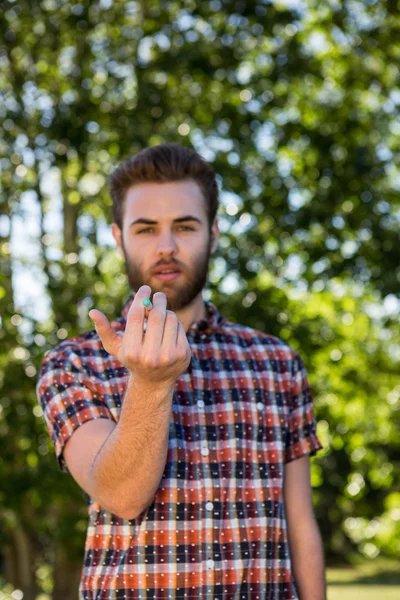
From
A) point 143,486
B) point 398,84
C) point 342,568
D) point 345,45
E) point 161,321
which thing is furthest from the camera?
point 342,568

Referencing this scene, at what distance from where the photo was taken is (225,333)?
2.96 meters

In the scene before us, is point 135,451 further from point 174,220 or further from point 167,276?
point 174,220

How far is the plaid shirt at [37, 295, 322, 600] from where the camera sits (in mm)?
2438

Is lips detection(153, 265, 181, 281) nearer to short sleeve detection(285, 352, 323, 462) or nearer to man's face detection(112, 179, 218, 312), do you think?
man's face detection(112, 179, 218, 312)

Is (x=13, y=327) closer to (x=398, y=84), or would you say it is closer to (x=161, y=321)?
(x=398, y=84)

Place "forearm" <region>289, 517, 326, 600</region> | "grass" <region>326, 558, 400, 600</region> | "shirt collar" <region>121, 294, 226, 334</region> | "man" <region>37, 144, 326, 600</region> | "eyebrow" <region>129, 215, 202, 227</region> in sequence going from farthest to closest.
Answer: "grass" <region>326, 558, 400, 600</region> → "shirt collar" <region>121, 294, 226, 334</region> → "eyebrow" <region>129, 215, 202, 227</region> → "forearm" <region>289, 517, 326, 600</region> → "man" <region>37, 144, 326, 600</region>

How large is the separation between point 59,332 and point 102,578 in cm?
442

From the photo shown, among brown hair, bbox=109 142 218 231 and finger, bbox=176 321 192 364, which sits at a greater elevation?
brown hair, bbox=109 142 218 231

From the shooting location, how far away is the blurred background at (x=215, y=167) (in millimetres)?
Result: 6801

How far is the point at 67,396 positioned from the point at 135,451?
1.73 feet

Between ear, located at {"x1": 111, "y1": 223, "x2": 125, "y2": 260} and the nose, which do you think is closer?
the nose

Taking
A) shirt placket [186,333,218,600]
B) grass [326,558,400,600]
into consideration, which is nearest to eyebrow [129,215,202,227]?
shirt placket [186,333,218,600]

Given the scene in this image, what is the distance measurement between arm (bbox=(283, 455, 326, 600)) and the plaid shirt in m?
0.06

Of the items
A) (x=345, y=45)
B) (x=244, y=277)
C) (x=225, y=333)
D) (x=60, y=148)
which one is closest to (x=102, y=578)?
(x=225, y=333)
